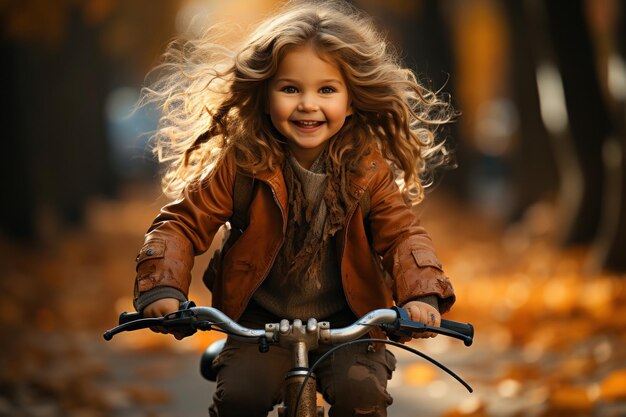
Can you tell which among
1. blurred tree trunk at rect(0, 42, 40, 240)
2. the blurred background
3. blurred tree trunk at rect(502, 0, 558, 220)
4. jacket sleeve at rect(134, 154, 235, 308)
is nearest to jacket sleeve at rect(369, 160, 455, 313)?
jacket sleeve at rect(134, 154, 235, 308)

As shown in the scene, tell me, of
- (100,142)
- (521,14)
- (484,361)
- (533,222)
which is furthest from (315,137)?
(100,142)

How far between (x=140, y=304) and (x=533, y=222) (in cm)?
1363

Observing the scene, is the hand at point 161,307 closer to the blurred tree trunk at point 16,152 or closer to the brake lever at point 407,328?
the brake lever at point 407,328

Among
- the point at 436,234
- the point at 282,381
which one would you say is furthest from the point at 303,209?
the point at 436,234

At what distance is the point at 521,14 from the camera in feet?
50.8

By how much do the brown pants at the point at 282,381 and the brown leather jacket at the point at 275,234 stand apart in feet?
0.64

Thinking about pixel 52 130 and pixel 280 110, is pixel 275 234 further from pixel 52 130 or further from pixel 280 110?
pixel 52 130

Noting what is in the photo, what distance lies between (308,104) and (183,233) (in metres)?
0.61

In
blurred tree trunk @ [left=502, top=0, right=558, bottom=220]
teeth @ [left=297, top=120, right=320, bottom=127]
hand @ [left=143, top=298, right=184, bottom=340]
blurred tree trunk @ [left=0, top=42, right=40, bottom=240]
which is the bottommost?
hand @ [left=143, top=298, right=184, bottom=340]

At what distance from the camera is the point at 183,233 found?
4.06m

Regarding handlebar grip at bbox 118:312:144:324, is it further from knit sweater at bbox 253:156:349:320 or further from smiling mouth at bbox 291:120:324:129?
smiling mouth at bbox 291:120:324:129

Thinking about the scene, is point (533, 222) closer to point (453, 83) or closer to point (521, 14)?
point (521, 14)

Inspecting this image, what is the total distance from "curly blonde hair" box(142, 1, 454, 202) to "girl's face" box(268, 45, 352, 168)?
0.15 ft

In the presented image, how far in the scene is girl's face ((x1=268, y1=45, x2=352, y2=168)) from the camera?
4070mm
